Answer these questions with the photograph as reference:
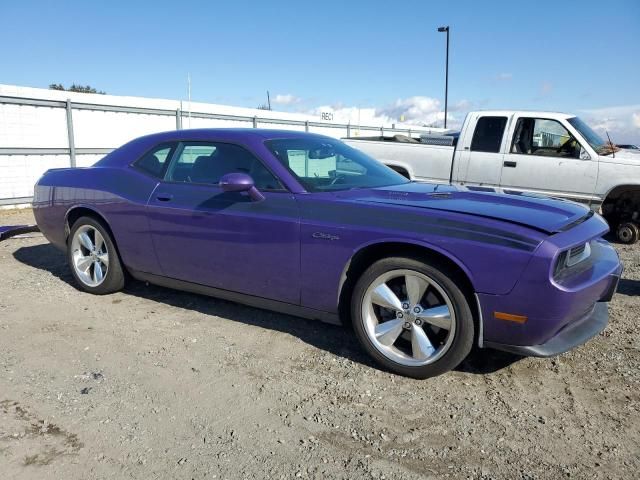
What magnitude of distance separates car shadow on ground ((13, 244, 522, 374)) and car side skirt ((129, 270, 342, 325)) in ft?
0.94

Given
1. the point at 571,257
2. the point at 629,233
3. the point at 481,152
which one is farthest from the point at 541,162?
the point at 571,257

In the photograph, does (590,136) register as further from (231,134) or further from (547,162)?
(231,134)

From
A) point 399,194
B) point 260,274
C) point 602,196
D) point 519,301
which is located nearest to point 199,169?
point 260,274

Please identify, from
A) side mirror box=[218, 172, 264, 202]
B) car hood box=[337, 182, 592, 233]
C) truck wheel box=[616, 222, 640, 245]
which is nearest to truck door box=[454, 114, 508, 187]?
truck wheel box=[616, 222, 640, 245]

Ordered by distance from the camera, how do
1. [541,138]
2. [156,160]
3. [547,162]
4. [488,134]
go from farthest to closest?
1. [488,134]
2. [541,138]
3. [547,162]
4. [156,160]

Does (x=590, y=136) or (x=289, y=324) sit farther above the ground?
(x=590, y=136)

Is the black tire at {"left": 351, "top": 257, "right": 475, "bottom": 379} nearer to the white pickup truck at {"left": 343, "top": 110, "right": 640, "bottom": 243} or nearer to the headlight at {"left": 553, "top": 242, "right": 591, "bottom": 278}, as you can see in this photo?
the headlight at {"left": 553, "top": 242, "right": 591, "bottom": 278}

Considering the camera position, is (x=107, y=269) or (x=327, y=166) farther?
(x=107, y=269)

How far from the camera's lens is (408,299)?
3.22 metres

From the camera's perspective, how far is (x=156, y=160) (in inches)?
179

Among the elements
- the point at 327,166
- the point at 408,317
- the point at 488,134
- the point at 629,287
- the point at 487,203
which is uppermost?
the point at 488,134

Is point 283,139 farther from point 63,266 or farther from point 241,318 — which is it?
point 63,266

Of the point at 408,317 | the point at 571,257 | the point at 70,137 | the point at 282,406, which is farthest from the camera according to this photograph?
the point at 70,137

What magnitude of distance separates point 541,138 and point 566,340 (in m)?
5.26
